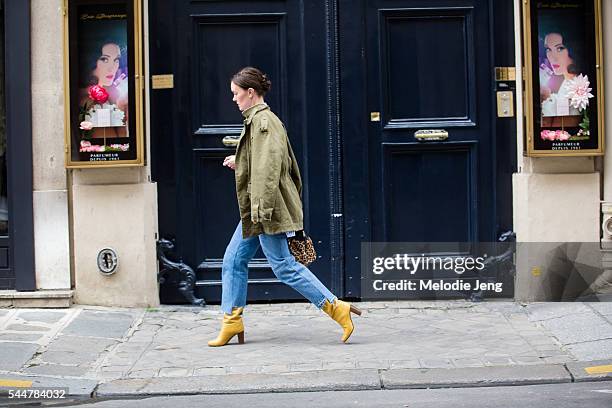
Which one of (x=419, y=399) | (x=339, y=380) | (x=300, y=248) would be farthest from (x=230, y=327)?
(x=419, y=399)

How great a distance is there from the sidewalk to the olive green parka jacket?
2.92ft

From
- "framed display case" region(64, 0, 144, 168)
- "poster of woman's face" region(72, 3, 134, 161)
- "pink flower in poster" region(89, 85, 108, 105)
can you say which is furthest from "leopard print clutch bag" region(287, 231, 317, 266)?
"pink flower in poster" region(89, 85, 108, 105)

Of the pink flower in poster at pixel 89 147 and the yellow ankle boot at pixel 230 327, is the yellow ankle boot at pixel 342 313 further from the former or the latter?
the pink flower in poster at pixel 89 147

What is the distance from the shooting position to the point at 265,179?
7.59m

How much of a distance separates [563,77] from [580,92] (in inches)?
7.0

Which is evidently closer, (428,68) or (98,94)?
(98,94)

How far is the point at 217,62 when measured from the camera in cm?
939

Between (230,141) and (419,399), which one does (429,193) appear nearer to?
(230,141)

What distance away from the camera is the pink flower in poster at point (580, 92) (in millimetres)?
9031

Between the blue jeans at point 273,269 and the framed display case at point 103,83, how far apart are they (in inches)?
58.9

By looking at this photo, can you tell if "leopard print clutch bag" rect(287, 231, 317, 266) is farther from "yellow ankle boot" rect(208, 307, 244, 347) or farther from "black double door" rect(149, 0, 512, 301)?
"black double door" rect(149, 0, 512, 301)

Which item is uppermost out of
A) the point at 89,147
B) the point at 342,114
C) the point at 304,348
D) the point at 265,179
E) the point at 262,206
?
the point at 342,114

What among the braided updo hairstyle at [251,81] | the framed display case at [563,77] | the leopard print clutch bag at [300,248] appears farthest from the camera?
the framed display case at [563,77]
